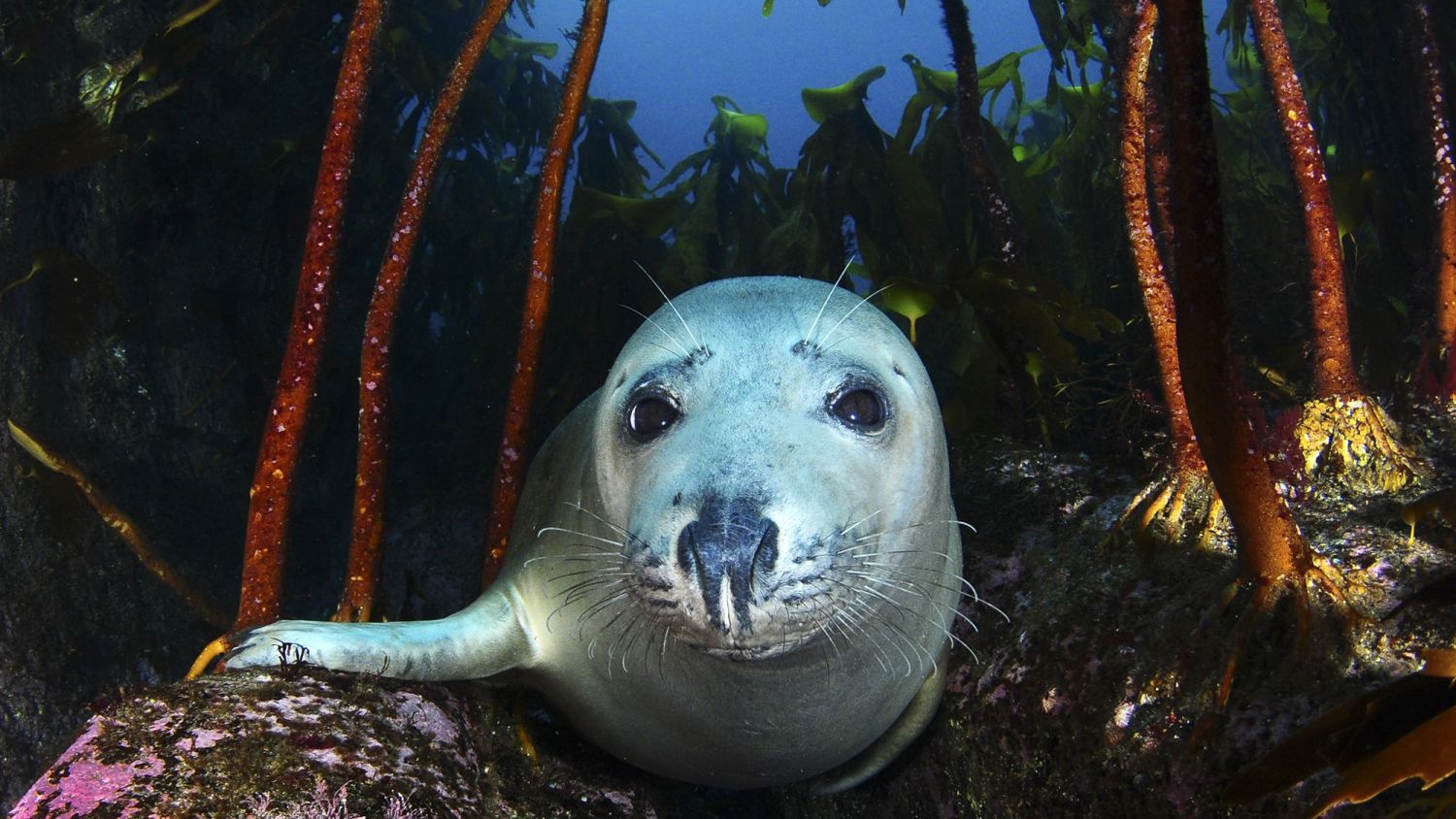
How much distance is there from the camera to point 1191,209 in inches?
53.1

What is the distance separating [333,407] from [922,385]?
129 inches

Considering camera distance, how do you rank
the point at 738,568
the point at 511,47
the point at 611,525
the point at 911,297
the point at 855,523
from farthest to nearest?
1. the point at 511,47
2. the point at 911,297
3. the point at 611,525
4. the point at 855,523
5. the point at 738,568

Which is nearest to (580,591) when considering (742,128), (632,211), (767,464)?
(767,464)

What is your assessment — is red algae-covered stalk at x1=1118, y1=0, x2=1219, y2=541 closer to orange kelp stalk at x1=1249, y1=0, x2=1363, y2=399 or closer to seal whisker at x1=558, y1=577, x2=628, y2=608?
orange kelp stalk at x1=1249, y1=0, x2=1363, y2=399

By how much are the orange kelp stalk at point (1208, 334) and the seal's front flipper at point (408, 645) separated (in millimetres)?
1741

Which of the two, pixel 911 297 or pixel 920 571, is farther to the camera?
pixel 911 297

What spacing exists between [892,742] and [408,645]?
1.39 meters

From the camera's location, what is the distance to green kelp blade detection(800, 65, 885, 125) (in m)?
4.20

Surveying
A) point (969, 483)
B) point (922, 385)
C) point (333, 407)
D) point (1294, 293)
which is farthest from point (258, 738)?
point (1294, 293)

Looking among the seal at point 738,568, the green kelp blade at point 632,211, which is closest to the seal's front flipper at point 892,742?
the seal at point 738,568

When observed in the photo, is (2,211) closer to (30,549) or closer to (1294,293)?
(30,549)

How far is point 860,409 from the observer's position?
5.87 feet

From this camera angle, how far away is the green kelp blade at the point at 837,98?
4.20 m

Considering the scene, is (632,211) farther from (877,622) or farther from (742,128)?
(877,622)
